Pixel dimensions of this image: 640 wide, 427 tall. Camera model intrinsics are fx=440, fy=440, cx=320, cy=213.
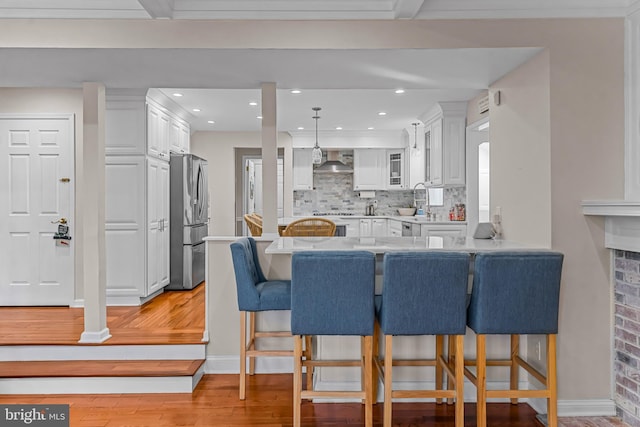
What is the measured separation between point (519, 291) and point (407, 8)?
1829 millimetres

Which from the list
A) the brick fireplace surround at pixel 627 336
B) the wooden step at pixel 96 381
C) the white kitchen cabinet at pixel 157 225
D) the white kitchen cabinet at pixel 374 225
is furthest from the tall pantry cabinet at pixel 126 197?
the brick fireplace surround at pixel 627 336

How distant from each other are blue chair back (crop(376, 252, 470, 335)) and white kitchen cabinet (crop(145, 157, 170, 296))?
344 cm

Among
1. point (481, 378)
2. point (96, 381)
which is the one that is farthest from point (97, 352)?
point (481, 378)

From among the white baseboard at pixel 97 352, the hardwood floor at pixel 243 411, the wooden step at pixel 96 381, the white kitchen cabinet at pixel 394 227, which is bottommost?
the hardwood floor at pixel 243 411

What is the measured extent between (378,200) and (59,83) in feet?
19.1

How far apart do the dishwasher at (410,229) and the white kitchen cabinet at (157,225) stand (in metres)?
3.15

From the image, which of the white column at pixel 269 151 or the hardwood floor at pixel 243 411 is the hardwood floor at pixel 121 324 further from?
the white column at pixel 269 151

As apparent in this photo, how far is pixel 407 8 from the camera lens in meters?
2.76

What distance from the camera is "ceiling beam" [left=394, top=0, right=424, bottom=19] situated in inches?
105

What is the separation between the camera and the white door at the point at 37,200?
185 inches

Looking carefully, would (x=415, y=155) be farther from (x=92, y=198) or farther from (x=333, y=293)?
(x=333, y=293)

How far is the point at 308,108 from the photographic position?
5910mm

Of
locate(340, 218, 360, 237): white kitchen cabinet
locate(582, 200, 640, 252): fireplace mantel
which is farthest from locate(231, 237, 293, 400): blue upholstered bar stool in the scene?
locate(340, 218, 360, 237): white kitchen cabinet

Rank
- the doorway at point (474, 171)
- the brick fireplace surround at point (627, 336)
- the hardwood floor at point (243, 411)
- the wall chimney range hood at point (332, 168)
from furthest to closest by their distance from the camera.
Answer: the wall chimney range hood at point (332, 168) < the doorway at point (474, 171) < the hardwood floor at point (243, 411) < the brick fireplace surround at point (627, 336)
